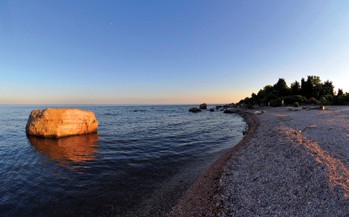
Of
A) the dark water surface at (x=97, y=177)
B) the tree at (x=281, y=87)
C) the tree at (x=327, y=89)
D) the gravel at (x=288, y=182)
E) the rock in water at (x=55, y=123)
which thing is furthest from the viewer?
the tree at (x=281, y=87)

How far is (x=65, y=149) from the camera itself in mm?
16859

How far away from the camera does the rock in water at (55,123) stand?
21453 mm

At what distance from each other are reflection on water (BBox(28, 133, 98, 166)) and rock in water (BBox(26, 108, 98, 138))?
830 mm

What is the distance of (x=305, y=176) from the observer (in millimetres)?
6703

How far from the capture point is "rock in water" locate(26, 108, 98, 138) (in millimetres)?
21453

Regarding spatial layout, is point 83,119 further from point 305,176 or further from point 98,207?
point 305,176

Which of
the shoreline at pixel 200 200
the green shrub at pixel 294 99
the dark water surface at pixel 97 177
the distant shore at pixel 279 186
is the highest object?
the green shrub at pixel 294 99

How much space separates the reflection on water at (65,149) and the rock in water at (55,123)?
830 mm

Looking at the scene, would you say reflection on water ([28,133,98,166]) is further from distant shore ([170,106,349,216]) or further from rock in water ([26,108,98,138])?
distant shore ([170,106,349,216])

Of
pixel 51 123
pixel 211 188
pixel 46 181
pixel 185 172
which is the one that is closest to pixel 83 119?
pixel 51 123

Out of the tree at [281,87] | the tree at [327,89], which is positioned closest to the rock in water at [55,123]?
the tree at [281,87]

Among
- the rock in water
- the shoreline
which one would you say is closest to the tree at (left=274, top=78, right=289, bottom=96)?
the rock in water

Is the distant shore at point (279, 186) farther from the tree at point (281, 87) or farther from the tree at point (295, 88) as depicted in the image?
the tree at point (281, 87)

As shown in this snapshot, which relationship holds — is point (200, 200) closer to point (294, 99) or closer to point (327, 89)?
point (294, 99)
